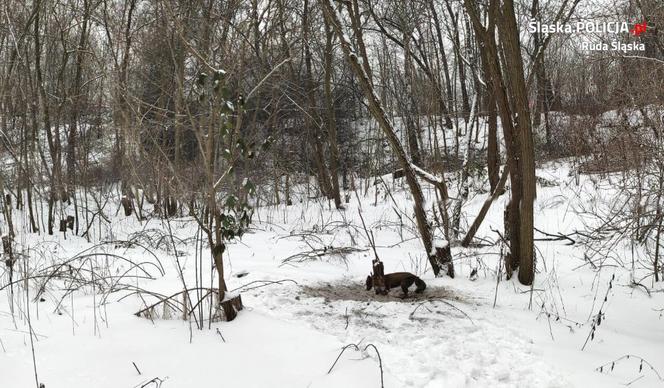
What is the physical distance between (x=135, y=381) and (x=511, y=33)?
3.11m

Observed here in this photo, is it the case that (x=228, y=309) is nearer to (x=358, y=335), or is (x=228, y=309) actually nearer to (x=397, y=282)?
(x=358, y=335)

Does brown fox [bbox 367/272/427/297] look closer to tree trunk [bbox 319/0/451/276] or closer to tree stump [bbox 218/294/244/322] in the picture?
tree trunk [bbox 319/0/451/276]

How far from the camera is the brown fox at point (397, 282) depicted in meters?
3.51

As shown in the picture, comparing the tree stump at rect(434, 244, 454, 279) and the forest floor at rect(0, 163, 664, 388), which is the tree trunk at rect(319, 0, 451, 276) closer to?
the tree stump at rect(434, 244, 454, 279)

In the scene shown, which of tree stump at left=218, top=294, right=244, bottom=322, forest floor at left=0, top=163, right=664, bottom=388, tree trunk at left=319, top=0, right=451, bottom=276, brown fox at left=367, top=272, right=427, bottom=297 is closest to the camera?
forest floor at left=0, top=163, right=664, bottom=388

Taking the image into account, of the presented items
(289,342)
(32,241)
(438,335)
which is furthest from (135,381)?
(32,241)

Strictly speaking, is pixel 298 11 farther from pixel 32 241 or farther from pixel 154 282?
pixel 154 282

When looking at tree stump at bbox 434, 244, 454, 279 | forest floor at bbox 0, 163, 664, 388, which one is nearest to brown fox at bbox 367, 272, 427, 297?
forest floor at bbox 0, 163, 664, 388

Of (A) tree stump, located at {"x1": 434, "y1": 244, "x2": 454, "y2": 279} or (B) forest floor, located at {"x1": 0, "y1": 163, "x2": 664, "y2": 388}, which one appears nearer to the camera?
(B) forest floor, located at {"x1": 0, "y1": 163, "x2": 664, "y2": 388}

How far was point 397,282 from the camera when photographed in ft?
11.6

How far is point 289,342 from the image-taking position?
8.88 feet

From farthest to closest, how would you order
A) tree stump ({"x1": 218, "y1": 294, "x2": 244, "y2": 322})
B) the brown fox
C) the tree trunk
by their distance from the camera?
the tree trunk < the brown fox < tree stump ({"x1": 218, "y1": 294, "x2": 244, "y2": 322})

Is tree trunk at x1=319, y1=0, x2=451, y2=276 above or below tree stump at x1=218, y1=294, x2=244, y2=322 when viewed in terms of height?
above

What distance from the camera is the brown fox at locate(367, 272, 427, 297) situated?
3.51 m
